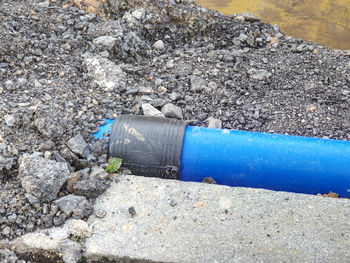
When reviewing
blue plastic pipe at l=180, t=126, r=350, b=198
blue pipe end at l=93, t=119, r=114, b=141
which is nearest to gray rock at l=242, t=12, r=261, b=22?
blue plastic pipe at l=180, t=126, r=350, b=198

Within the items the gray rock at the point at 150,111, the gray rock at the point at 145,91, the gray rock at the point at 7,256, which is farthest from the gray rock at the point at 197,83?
the gray rock at the point at 7,256

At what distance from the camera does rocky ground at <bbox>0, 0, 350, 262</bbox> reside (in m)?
2.67

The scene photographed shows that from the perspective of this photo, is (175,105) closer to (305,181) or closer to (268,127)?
(268,127)

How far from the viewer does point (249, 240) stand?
242cm

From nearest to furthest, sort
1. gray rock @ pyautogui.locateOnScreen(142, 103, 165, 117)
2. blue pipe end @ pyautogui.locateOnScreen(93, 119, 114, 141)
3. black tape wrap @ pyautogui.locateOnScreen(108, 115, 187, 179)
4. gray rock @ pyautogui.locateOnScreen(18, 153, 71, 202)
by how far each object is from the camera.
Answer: gray rock @ pyautogui.locateOnScreen(18, 153, 71, 202)
black tape wrap @ pyautogui.locateOnScreen(108, 115, 187, 179)
blue pipe end @ pyautogui.locateOnScreen(93, 119, 114, 141)
gray rock @ pyautogui.locateOnScreen(142, 103, 165, 117)

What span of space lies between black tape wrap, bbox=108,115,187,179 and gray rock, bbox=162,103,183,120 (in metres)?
0.35

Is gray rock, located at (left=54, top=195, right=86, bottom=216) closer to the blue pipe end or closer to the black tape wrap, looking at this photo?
the black tape wrap

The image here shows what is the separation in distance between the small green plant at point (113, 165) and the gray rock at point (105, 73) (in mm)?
928

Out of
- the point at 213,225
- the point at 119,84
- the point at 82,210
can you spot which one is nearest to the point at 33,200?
the point at 82,210

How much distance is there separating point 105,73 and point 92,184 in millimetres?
1396

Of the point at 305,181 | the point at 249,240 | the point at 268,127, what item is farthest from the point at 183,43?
the point at 249,240

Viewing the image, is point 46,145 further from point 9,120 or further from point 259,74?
point 259,74

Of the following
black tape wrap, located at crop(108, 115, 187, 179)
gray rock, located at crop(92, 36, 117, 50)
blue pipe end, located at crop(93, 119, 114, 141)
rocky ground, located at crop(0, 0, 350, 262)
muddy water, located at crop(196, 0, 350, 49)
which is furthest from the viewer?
muddy water, located at crop(196, 0, 350, 49)

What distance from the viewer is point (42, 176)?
2.59 metres
